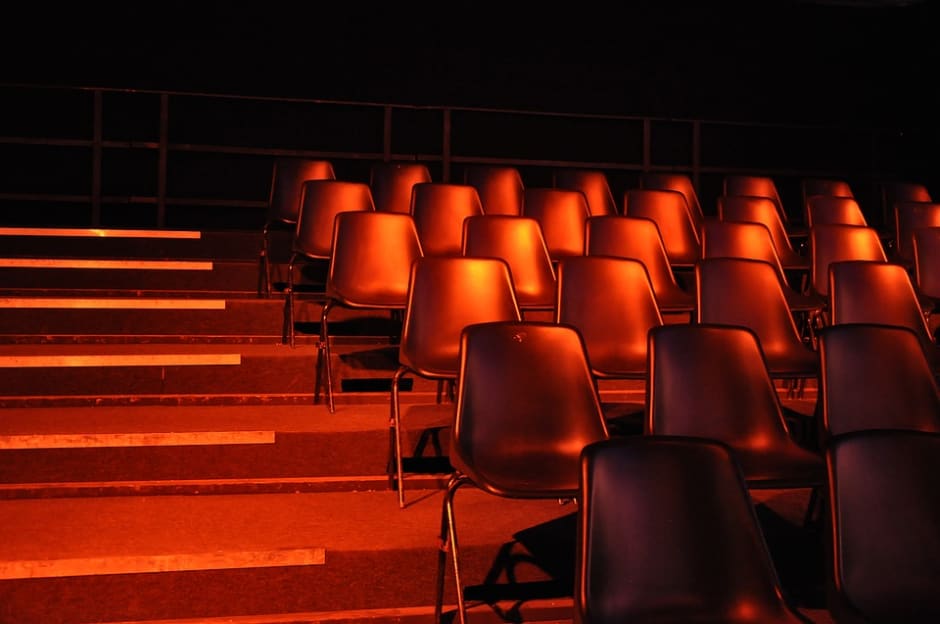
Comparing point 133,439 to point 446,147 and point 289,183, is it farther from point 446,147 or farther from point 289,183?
point 446,147

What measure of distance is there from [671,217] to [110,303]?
2.82m

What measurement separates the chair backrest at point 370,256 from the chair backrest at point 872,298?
164 cm

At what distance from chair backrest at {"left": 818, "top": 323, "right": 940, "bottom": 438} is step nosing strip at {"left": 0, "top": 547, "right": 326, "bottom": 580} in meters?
1.46

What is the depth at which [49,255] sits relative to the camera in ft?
16.9

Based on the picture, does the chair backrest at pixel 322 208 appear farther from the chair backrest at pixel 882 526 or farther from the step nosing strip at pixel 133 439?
the chair backrest at pixel 882 526

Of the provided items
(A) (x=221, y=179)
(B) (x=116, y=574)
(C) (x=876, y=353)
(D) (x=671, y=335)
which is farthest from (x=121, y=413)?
(A) (x=221, y=179)

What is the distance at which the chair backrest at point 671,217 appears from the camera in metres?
5.25

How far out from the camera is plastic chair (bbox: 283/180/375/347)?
4.84m

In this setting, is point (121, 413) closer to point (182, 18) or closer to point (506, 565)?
point (506, 565)

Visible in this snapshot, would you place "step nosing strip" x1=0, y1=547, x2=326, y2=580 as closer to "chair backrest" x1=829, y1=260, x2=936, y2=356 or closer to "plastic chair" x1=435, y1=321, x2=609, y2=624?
"plastic chair" x1=435, y1=321, x2=609, y2=624

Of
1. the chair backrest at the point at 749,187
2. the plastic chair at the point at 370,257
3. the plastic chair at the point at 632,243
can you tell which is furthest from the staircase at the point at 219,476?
the chair backrest at the point at 749,187

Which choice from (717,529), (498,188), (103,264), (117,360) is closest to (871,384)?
(717,529)

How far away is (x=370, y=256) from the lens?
420cm

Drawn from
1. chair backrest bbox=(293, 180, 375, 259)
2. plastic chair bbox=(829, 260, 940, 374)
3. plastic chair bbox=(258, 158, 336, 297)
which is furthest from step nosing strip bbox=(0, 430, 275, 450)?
plastic chair bbox=(258, 158, 336, 297)
